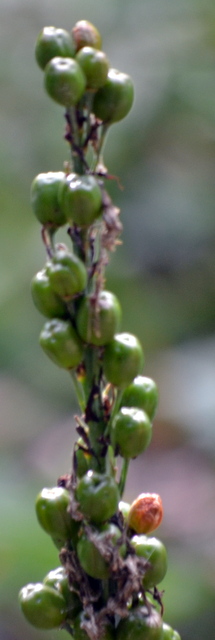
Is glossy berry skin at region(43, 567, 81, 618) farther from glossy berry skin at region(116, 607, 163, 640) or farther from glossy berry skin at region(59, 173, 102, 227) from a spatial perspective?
glossy berry skin at region(59, 173, 102, 227)

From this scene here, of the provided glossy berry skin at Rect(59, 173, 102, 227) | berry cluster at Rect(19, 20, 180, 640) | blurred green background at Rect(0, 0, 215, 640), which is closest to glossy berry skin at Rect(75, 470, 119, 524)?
berry cluster at Rect(19, 20, 180, 640)

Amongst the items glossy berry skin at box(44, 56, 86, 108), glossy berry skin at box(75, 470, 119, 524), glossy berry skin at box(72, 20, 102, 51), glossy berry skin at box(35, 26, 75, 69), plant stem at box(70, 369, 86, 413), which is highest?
glossy berry skin at box(72, 20, 102, 51)

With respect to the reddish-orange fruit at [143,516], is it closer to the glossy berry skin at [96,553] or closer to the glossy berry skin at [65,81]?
the glossy berry skin at [96,553]

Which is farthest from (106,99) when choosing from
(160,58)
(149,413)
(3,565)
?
(160,58)

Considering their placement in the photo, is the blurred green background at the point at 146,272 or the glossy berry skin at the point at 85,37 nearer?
the glossy berry skin at the point at 85,37

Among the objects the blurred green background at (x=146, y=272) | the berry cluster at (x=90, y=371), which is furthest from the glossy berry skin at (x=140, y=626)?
the blurred green background at (x=146, y=272)

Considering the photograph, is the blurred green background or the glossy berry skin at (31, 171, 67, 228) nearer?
the glossy berry skin at (31, 171, 67, 228)

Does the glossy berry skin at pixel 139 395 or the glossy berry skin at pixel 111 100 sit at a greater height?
the glossy berry skin at pixel 111 100
